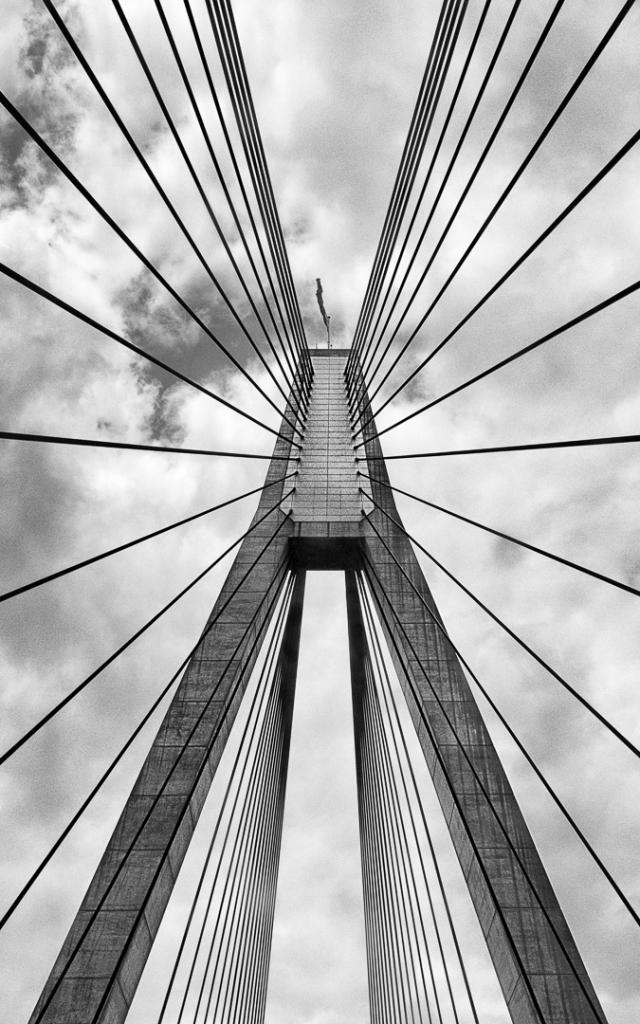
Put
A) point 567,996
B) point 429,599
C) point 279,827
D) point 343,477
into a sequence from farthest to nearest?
point 279,827
point 343,477
point 429,599
point 567,996

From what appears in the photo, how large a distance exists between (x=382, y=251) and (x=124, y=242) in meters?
8.26

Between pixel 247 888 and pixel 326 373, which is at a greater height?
pixel 326 373

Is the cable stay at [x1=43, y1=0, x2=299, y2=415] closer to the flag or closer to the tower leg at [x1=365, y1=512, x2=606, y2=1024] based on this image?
the tower leg at [x1=365, y1=512, x2=606, y2=1024]

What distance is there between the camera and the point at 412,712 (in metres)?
11.8

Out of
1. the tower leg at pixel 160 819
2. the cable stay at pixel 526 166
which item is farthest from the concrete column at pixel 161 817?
the cable stay at pixel 526 166

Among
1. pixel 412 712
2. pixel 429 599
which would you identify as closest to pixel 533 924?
pixel 412 712

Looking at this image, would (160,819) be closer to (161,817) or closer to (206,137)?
(161,817)

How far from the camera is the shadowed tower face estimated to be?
8703 mm

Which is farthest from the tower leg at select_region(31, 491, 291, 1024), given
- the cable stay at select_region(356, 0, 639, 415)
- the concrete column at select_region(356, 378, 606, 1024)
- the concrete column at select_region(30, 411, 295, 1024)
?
the cable stay at select_region(356, 0, 639, 415)

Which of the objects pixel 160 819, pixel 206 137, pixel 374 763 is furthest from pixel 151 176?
pixel 374 763

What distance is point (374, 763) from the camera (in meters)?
18.4

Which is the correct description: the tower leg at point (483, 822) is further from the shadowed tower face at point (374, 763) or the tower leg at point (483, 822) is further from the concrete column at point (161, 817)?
the concrete column at point (161, 817)

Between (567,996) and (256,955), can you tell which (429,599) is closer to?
(567,996)

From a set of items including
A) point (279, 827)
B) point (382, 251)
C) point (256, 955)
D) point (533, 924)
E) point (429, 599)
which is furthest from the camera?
point (279, 827)
